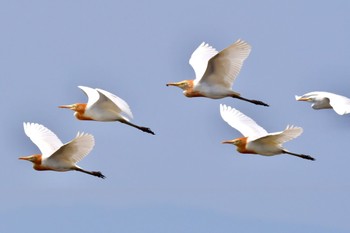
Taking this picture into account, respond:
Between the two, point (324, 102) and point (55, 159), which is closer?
point (55, 159)

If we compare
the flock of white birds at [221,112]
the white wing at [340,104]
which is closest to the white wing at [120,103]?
the flock of white birds at [221,112]

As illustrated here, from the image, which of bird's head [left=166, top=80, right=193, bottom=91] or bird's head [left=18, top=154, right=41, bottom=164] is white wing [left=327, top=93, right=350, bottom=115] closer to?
bird's head [left=166, top=80, right=193, bottom=91]

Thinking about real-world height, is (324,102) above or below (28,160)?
above

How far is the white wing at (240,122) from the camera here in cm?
3172

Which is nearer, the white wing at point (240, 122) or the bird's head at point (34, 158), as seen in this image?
the bird's head at point (34, 158)

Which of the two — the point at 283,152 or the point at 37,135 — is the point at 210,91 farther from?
the point at 37,135

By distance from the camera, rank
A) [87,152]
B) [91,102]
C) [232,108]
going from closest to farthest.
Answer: [87,152]
[91,102]
[232,108]

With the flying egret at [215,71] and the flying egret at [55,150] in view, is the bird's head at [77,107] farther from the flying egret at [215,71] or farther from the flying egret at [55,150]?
the flying egret at [215,71]

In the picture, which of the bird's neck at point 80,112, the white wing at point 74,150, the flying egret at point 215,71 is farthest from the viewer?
the bird's neck at point 80,112

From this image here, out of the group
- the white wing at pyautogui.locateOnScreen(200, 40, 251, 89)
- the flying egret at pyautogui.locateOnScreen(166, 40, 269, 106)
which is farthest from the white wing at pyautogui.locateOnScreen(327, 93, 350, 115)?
the white wing at pyautogui.locateOnScreen(200, 40, 251, 89)

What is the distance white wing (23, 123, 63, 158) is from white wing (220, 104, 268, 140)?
12.6 feet

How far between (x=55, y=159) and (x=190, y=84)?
400 cm

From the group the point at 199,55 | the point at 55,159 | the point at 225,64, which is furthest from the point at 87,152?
the point at 199,55

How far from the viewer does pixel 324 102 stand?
108ft
